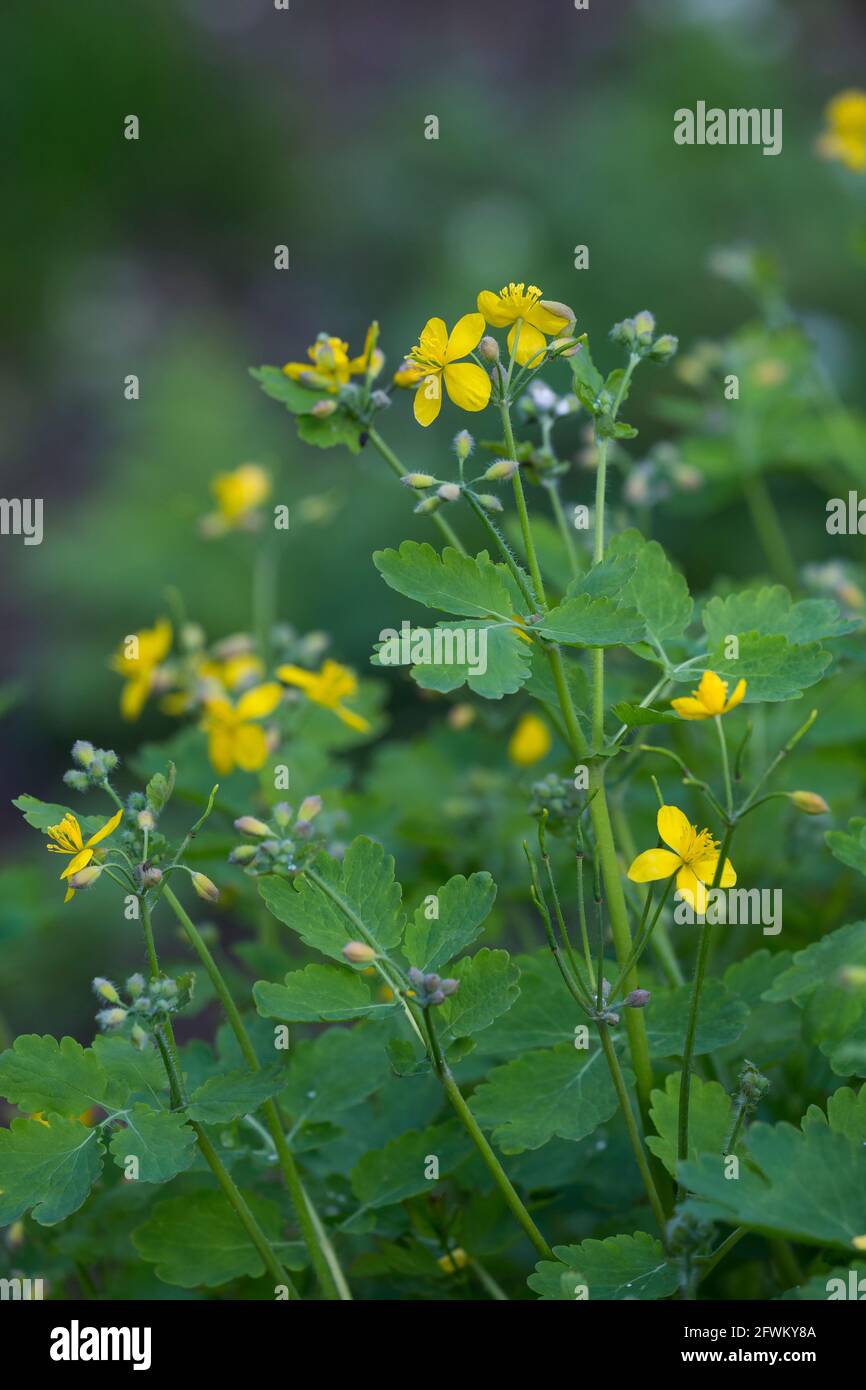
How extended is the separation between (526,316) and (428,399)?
99 millimetres

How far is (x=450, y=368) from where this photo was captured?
1.08 meters

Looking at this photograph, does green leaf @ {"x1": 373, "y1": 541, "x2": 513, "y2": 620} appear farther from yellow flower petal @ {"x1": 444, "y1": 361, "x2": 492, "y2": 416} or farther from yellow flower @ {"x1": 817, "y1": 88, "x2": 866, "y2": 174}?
yellow flower @ {"x1": 817, "y1": 88, "x2": 866, "y2": 174}

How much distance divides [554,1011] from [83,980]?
6.84 ft

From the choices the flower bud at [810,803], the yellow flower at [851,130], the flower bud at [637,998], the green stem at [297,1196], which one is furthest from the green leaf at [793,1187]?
the yellow flower at [851,130]

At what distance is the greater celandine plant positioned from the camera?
101cm

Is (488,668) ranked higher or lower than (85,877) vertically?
higher

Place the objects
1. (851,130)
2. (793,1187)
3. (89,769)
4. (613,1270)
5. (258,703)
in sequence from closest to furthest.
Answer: (793,1187) → (613,1270) → (89,769) → (258,703) → (851,130)

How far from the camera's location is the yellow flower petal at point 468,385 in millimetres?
1049

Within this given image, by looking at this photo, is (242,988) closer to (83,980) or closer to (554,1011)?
(554,1011)

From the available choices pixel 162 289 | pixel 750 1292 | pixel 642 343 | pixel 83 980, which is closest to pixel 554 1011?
pixel 750 1292

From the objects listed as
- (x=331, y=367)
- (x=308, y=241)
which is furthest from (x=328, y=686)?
(x=308, y=241)

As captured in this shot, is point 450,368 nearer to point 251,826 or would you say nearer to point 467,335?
point 467,335

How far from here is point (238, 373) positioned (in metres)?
4.43

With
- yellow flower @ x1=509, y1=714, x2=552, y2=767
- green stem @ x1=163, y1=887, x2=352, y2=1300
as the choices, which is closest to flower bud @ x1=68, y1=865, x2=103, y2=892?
green stem @ x1=163, y1=887, x2=352, y2=1300
